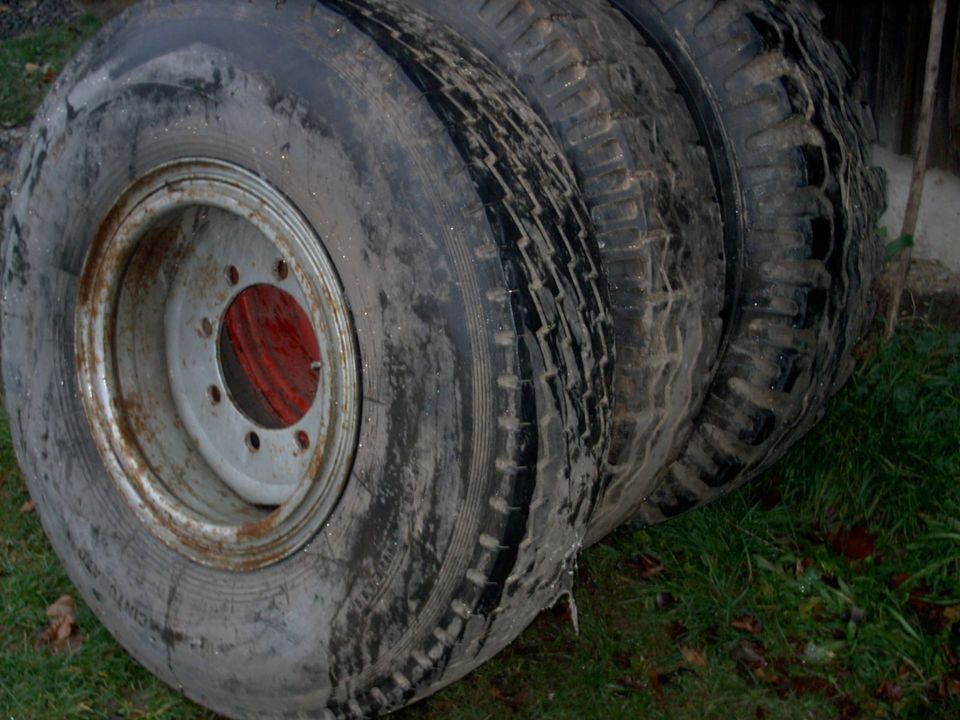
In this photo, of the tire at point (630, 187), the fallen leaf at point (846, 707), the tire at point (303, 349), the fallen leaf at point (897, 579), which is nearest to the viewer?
the tire at point (303, 349)

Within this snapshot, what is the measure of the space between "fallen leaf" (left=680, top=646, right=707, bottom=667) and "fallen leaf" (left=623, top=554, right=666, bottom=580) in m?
0.25

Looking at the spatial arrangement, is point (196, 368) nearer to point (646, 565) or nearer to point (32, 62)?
point (646, 565)

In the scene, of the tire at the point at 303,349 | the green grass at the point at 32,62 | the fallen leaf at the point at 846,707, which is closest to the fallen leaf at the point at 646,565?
the fallen leaf at the point at 846,707

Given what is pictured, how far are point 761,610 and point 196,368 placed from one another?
1.57m

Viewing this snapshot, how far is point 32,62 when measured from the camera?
6.04m

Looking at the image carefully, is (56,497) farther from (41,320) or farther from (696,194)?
(696,194)

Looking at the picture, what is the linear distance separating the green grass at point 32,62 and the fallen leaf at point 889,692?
15.1 feet

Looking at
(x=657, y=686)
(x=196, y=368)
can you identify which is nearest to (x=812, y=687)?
(x=657, y=686)

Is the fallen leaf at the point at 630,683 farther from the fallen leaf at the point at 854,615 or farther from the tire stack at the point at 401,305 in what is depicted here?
the fallen leaf at the point at 854,615

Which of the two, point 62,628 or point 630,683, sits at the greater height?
point 62,628

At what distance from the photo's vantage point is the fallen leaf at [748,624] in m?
2.93

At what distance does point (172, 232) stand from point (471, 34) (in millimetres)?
821

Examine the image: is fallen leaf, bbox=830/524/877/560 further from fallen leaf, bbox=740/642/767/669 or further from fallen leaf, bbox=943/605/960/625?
fallen leaf, bbox=740/642/767/669

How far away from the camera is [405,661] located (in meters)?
2.10
